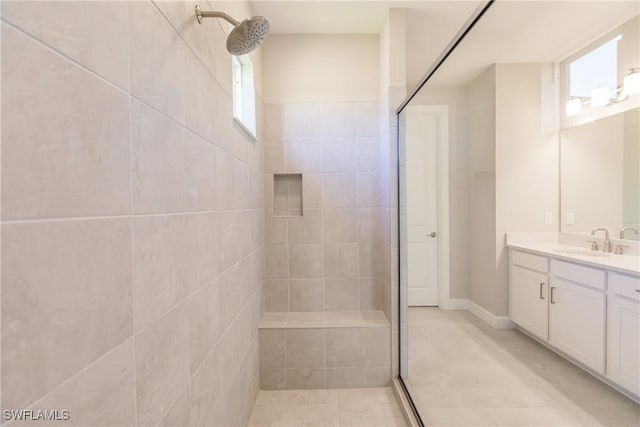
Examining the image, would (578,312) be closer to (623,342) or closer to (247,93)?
(623,342)

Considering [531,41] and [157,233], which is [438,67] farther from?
[157,233]

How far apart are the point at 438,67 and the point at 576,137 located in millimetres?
1030

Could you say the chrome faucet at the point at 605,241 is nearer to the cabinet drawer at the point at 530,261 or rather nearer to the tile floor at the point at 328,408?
the cabinet drawer at the point at 530,261

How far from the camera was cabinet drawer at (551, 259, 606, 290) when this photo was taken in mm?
735

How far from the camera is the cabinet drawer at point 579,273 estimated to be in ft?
2.41

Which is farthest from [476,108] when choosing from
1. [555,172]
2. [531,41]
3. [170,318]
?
[170,318]

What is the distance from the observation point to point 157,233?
33.5 inches

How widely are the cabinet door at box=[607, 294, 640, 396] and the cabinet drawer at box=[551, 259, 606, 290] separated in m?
0.05

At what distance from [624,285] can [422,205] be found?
1.26 metres

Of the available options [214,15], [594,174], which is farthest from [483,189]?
[214,15]

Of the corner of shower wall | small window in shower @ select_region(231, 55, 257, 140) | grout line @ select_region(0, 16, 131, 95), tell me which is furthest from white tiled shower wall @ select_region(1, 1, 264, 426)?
the corner of shower wall

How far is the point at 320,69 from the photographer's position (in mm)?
2559

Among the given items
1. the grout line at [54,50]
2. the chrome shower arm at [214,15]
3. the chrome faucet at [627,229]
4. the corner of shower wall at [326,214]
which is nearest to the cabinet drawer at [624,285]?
the chrome faucet at [627,229]

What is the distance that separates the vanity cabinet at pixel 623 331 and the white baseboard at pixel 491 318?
1.23 feet
